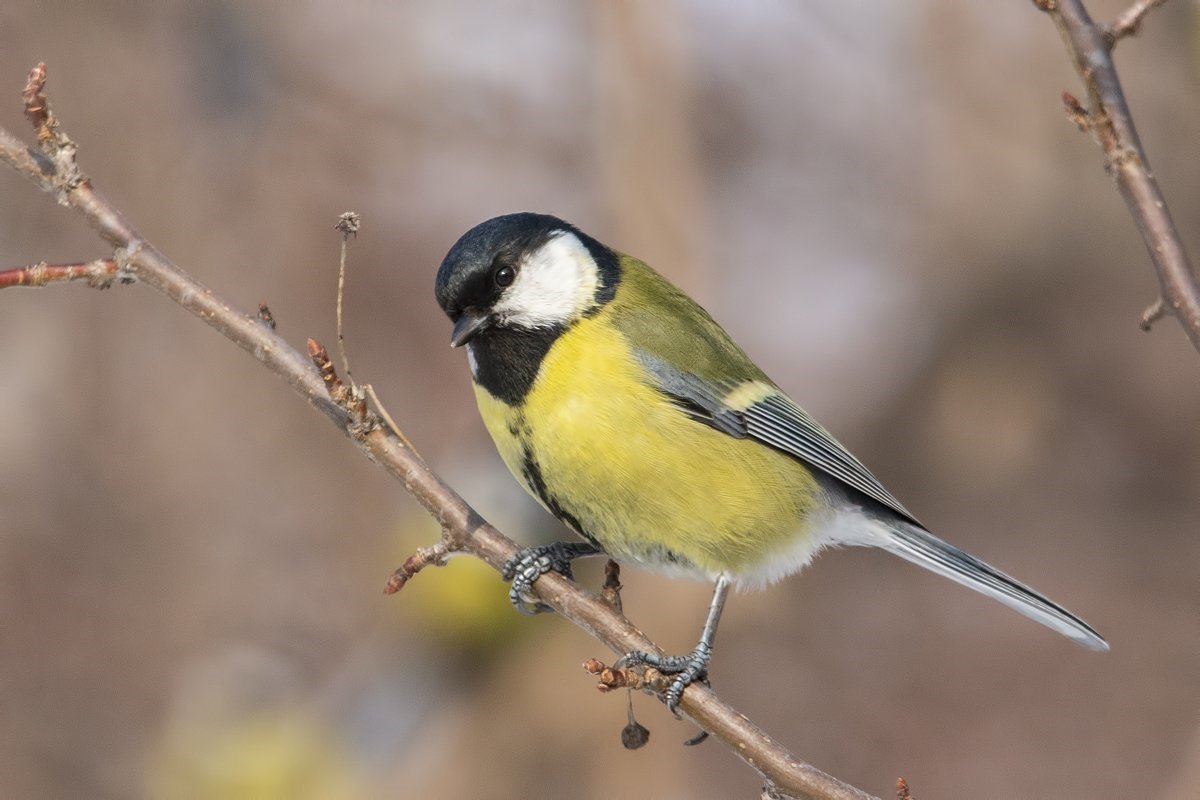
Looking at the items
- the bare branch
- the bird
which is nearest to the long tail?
Result: the bird

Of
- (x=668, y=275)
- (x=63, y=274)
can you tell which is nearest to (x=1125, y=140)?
(x=63, y=274)

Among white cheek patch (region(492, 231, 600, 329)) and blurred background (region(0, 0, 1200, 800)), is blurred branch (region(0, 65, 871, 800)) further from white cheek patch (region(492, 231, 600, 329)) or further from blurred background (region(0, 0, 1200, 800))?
blurred background (region(0, 0, 1200, 800))

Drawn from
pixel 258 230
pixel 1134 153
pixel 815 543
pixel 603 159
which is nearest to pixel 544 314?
pixel 815 543

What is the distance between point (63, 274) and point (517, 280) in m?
1.22

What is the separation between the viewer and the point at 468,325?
281 centimetres

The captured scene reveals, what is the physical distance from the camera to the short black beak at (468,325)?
2.78 meters

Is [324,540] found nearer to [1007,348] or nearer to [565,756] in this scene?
[565,756]

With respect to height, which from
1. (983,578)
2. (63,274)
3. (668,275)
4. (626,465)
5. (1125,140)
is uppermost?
(668,275)

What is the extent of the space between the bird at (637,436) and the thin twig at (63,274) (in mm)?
Result: 864

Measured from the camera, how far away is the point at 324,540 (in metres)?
6.98

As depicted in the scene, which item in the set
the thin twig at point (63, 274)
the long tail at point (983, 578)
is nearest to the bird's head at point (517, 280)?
the thin twig at point (63, 274)

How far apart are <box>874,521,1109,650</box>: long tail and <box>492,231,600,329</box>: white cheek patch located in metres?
1.19

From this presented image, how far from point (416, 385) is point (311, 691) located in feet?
7.23

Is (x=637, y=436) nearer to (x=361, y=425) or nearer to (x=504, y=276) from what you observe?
(x=504, y=276)
